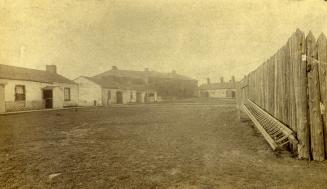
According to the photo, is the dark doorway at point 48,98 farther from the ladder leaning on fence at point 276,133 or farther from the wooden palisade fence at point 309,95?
the wooden palisade fence at point 309,95

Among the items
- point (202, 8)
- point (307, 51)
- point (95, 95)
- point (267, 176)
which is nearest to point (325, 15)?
point (307, 51)

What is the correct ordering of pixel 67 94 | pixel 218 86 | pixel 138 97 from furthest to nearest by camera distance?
pixel 218 86 → pixel 138 97 → pixel 67 94

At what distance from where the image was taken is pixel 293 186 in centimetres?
354

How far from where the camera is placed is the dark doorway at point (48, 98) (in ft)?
81.4

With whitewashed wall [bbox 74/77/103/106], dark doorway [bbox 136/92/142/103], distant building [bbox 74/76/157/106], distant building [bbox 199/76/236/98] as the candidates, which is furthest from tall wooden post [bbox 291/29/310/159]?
distant building [bbox 199/76/236/98]

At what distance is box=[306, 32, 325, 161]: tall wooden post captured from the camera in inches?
180

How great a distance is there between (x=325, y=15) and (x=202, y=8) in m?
2.52

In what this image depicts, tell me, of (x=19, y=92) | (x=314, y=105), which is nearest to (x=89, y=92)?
(x=19, y=92)

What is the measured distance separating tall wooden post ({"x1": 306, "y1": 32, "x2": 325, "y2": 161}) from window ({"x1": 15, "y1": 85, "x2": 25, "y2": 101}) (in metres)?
21.8

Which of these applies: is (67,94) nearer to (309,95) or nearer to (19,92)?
(19,92)

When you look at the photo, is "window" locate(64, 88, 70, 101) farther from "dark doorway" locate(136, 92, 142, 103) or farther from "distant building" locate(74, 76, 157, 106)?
"dark doorway" locate(136, 92, 142, 103)

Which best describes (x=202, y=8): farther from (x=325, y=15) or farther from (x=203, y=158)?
(x=203, y=158)

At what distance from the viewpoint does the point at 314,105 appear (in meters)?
4.62

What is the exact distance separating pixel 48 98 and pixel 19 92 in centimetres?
353
